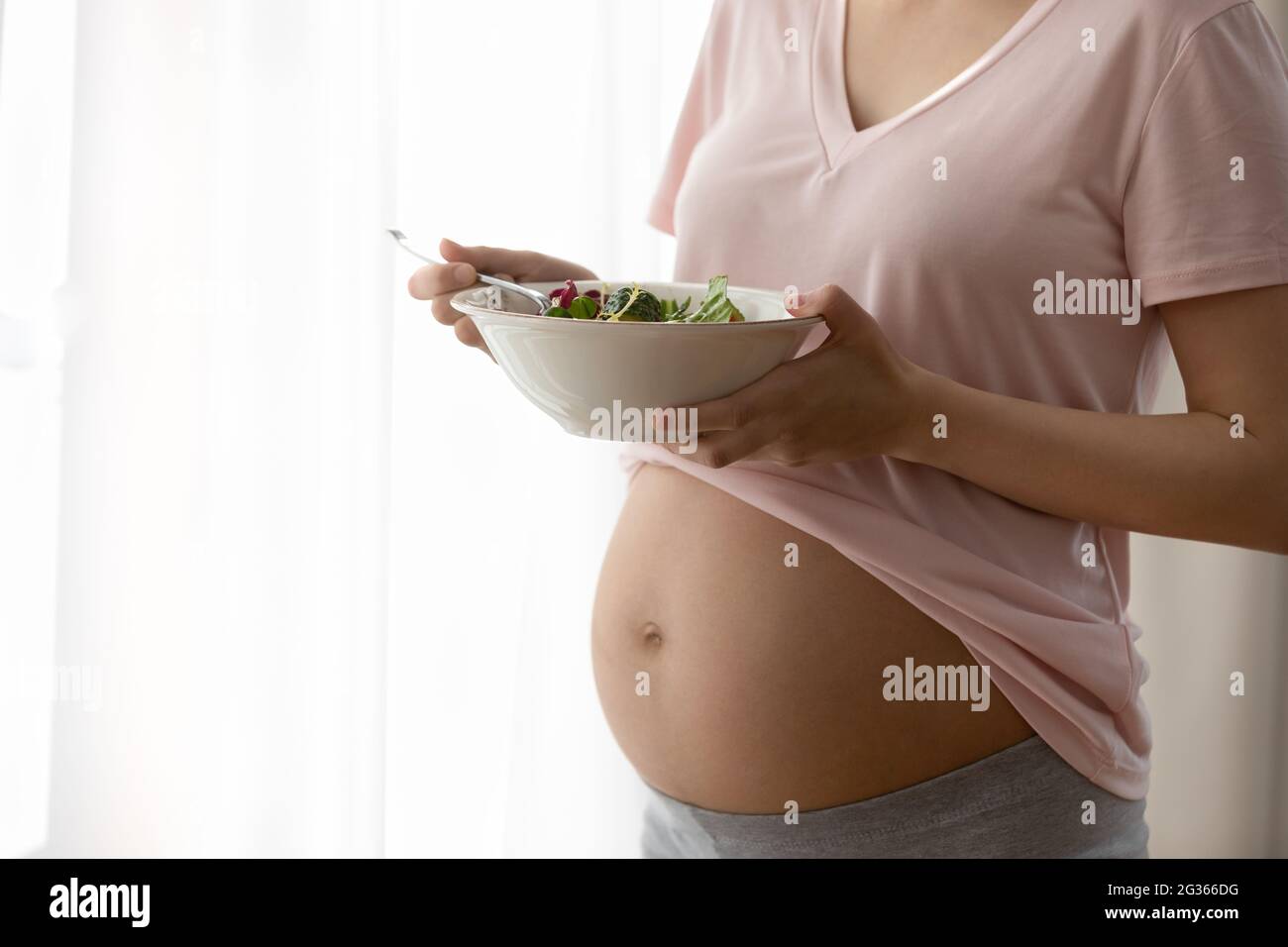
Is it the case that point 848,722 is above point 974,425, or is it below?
below

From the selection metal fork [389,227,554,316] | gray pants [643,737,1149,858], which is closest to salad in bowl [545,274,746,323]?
metal fork [389,227,554,316]

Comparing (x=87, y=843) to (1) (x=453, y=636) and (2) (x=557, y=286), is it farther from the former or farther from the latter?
(2) (x=557, y=286)

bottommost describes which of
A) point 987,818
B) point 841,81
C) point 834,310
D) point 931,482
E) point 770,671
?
point 987,818

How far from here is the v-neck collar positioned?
821mm

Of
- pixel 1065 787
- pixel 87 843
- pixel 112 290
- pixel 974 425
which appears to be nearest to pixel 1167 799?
pixel 1065 787

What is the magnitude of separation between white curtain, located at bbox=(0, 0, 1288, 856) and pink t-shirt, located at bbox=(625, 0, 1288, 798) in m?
0.69

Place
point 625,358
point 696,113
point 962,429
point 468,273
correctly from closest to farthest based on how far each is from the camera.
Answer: point 625,358 < point 962,429 < point 468,273 < point 696,113

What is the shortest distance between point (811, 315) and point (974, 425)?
6.5 inches

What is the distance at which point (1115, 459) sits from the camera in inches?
30.7

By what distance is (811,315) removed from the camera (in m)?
0.70

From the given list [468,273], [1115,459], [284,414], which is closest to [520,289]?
[468,273]

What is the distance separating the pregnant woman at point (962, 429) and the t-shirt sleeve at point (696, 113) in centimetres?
12

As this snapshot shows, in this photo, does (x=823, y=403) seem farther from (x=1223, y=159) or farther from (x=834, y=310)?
(x=1223, y=159)

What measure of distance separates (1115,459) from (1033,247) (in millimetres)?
163
